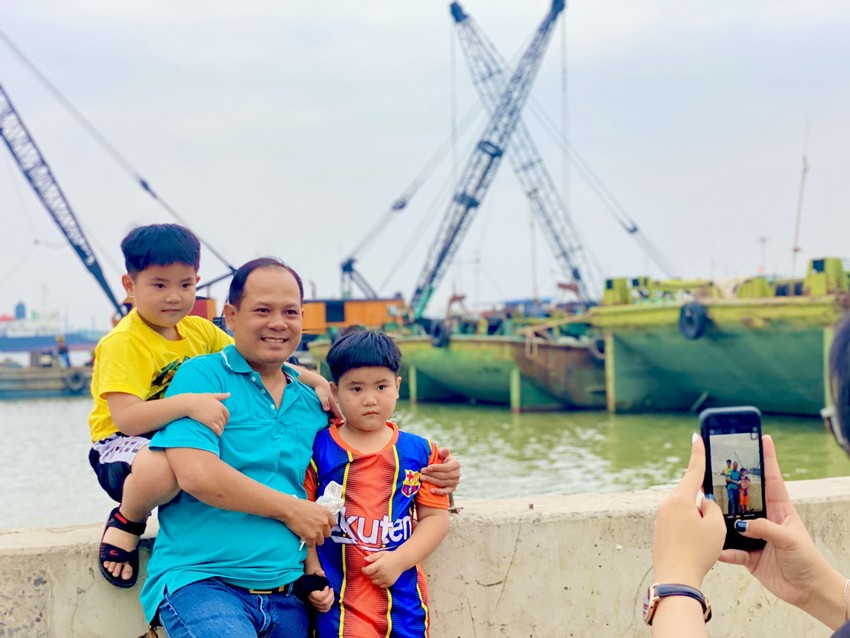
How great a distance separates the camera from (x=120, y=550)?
103 inches

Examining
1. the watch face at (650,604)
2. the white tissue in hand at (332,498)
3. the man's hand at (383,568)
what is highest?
the watch face at (650,604)

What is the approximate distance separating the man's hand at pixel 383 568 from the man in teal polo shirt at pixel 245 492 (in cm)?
14

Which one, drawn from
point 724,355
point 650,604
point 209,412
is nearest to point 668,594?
point 650,604

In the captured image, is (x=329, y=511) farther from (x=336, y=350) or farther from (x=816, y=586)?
(x=816, y=586)

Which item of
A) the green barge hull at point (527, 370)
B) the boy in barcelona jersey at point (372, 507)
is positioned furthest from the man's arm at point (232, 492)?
the green barge hull at point (527, 370)

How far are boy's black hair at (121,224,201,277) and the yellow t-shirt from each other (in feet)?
0.52

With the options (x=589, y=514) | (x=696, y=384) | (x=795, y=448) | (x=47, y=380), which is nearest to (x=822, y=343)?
(x=795, y=448)

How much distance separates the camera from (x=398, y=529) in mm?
2584

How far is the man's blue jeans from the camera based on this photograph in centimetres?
220

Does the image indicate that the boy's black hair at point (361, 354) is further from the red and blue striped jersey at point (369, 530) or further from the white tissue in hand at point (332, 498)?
the white tissue in hand at point (332, 498)

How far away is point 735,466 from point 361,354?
1203 millimetres

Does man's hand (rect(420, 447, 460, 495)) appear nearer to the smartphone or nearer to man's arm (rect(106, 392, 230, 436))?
man's arm (rect(106, 392, 230, 436))

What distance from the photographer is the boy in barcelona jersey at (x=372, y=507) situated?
2.50 m

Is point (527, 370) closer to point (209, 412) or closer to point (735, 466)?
point (209, 412)
